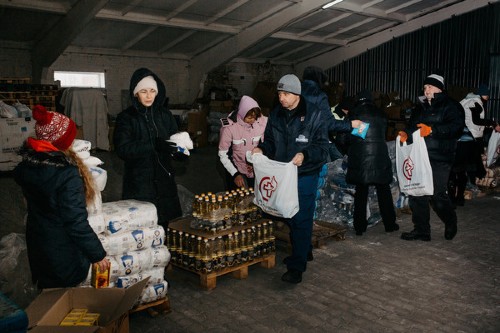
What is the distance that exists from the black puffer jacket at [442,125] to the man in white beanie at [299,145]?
162 cm

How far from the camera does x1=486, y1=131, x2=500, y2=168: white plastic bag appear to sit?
7488 millimetres

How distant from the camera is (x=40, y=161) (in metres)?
2.40

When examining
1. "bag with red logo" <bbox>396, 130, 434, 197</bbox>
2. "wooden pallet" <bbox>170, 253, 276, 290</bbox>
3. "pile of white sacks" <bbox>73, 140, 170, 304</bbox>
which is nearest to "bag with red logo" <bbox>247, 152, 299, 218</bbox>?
"wooden pallet" <bbox>170, 253, 276, 290</bbox>

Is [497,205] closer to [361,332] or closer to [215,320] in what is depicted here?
[361,332]

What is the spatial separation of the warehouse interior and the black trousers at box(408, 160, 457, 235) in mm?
265

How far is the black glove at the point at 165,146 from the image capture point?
3580mm

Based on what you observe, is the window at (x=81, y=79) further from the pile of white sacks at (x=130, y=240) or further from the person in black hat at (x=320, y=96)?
the pile of white sacks at (x=130, y=240)

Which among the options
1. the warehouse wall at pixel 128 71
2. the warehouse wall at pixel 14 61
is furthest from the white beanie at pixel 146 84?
the warehouse wall at pixel 14 61

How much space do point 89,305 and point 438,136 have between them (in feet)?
13.2

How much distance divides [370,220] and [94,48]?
10.5 metres

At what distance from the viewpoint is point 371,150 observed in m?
5.21

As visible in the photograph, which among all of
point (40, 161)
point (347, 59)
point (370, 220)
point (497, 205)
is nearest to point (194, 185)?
point (370, 220)

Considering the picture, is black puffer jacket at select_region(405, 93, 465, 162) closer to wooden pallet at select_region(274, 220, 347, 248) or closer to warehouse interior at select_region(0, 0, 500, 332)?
warehouse interior at select_region(0, 0, 500, 332)

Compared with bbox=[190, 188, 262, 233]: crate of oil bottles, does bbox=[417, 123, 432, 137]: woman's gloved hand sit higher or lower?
higher
